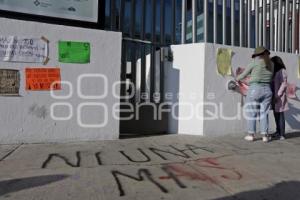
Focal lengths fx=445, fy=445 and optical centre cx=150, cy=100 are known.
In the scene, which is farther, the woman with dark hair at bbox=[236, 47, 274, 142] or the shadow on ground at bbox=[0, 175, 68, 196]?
the woman with dark hair at bbox=[236, 47, 274, 142]

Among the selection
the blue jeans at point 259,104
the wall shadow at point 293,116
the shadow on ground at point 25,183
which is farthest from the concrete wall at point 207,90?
the shadow on ground at point 25,183

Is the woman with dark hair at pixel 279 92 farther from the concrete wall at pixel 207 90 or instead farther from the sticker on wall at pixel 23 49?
the sticker on wall at pixel 23 49

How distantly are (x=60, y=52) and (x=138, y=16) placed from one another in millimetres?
2131

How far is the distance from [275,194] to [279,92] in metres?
3.72

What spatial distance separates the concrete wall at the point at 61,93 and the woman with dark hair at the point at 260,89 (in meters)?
2.37

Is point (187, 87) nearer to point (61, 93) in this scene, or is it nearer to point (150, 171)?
point (61, 93)

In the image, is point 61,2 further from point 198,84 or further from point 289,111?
point 289,111

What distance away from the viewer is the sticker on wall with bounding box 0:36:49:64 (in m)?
6.72

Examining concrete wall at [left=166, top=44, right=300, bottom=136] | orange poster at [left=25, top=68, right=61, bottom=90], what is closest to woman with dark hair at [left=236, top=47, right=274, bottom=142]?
concrete wall at [left=166, top=44, right=300, bottom=136]

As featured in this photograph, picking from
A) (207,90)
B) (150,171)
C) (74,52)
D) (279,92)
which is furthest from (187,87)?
(150,171)

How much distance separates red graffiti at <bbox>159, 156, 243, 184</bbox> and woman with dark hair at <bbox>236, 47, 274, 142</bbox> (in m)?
2.07

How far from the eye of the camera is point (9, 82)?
677cm

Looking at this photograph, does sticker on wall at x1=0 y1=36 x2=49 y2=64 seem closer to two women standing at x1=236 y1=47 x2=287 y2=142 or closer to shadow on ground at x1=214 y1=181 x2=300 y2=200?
two women standing at x1=236 y1=47 x2=287 y2=142

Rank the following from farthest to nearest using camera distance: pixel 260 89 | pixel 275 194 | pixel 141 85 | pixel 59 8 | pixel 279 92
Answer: pixel 141 85 < pixel 279 92 < pixel 260 89 < pixel 59 8 < pixel 275 194
